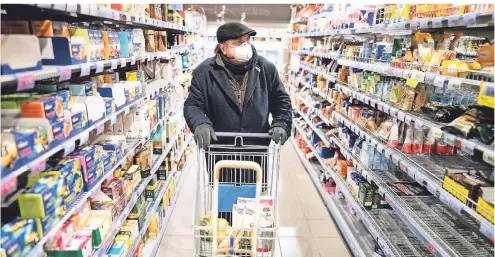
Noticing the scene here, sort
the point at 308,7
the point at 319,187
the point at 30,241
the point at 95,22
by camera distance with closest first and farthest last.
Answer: the point at 30,241
the point at 95,22
the point at 319,187
the point at 308,7

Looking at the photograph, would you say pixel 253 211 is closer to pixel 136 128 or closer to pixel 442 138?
pixel 442 138

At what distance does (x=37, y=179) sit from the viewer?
1696 millimetres

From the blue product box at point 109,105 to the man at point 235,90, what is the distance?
49cm

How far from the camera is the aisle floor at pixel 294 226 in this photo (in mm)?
3457

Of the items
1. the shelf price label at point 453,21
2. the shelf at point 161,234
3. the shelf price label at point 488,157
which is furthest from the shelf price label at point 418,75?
the shelf at point 161,234


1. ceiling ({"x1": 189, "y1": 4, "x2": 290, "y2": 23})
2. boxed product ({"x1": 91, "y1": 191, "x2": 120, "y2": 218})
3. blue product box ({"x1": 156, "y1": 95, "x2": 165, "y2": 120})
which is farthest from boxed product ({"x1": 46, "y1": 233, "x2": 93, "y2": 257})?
ceiling ({"x1": 189, "y1": 4, "x2": 290, "y2": 23})

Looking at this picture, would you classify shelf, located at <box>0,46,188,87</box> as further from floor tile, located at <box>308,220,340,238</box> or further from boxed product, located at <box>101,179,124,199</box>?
floor tile, located at <box>308,220,340,238</box>

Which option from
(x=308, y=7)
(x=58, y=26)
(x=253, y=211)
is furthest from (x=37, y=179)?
(x=308, y=7)

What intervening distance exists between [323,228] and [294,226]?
1.03 feet

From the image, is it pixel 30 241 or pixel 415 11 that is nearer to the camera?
pixel 30 241

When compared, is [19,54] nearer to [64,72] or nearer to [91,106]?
[64,72]

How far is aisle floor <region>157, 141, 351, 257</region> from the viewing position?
11.3 ft

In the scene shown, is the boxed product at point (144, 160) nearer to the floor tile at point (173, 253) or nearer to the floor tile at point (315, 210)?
the floor tile at point (173, 253)

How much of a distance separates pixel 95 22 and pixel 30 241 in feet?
6.53
